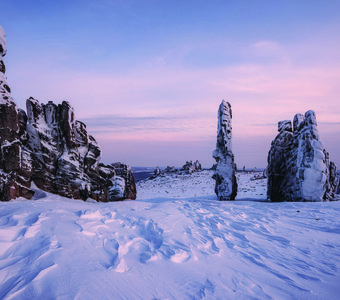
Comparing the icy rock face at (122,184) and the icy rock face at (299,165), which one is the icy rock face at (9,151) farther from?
the icy rock face at (299,165)

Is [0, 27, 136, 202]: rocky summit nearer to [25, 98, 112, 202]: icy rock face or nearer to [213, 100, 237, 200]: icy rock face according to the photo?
[25, 98, 112, 202]: icy rock face

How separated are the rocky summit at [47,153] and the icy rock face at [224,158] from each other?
6293mm

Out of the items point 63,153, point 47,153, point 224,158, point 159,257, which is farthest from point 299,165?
point 47,153

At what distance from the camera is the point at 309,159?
9594 millimetres

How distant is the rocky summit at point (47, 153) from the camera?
6629 millimetres

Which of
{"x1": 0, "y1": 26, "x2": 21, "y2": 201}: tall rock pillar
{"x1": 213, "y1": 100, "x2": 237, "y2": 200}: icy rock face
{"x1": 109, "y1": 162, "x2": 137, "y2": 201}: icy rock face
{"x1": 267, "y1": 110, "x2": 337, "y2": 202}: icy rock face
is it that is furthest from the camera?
{"x1": 213, "y1": 100, "x2": 237, "y2": 200}: icy rock face

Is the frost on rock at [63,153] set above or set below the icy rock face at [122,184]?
above

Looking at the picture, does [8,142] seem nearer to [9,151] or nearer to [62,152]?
[9,151]

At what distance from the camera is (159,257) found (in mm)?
3414

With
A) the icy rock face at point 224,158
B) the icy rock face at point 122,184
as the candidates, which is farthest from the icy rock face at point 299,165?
the icy rock face at point 122,184

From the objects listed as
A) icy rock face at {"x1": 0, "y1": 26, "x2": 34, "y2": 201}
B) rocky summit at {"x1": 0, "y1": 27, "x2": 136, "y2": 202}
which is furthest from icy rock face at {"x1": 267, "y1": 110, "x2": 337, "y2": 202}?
icy rock face at {"x1": 0, "y1": 26, "x2": 34, "y2": 201}

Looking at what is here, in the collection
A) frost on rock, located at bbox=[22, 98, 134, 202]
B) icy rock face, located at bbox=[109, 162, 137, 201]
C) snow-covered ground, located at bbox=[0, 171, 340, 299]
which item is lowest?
icy rock face, located at bbox=[109, 162, 137, 201]

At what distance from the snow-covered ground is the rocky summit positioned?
2.28 metres

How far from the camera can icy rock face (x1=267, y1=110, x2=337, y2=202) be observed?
30.8 feet
